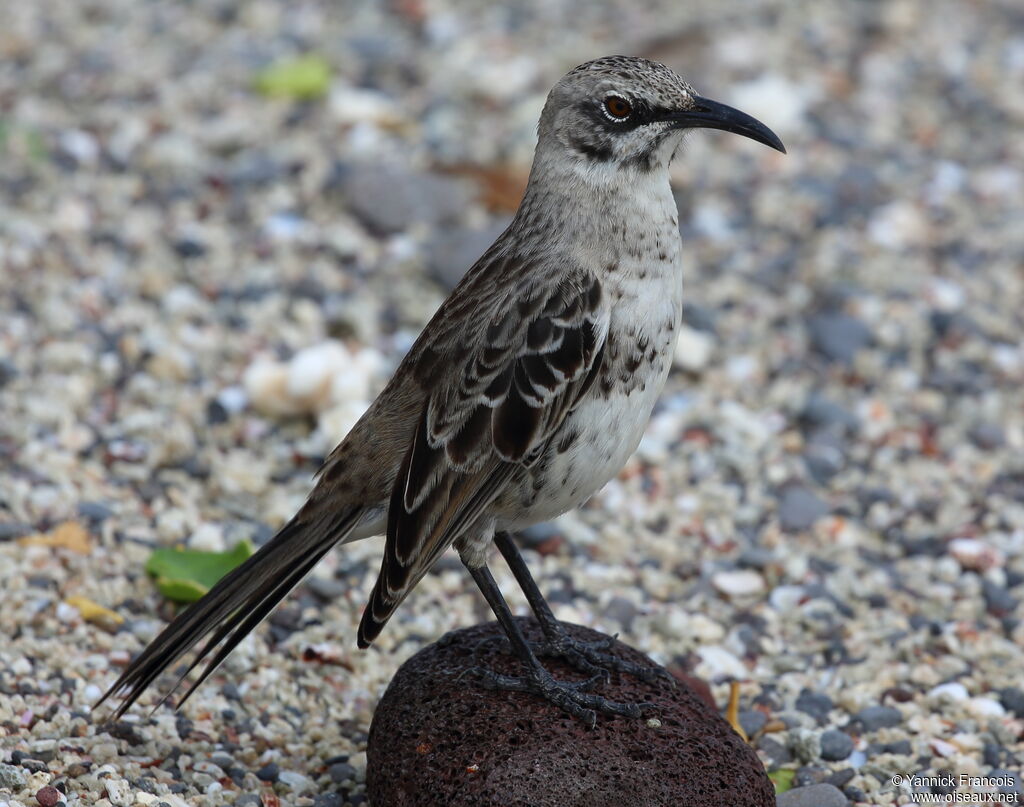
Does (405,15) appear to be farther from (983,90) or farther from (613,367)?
(613,367)

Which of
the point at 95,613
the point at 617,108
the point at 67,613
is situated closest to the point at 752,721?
the point at 617,108

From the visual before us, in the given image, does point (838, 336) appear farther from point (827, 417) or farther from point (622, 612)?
point (622, 612)

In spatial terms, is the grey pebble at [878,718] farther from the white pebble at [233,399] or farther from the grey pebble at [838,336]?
the white pebble at [233,399]

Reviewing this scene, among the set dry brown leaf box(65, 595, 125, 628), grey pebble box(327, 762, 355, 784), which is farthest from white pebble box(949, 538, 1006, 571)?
dry brown leaf box(65, 595, 125, 628)

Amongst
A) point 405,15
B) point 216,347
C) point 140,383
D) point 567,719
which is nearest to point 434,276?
point 216,347

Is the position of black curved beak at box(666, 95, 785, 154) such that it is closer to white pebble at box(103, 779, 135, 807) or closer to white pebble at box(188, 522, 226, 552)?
white pebble at box(188, 522, 226, 552)

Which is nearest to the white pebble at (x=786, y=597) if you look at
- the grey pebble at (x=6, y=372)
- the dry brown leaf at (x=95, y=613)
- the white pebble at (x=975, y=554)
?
the white pebble at (x=975, y=554)

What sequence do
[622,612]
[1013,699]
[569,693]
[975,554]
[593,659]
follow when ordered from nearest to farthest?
[569,693] → [593,659] → [1013,699] → [622,612] → [975,554]
